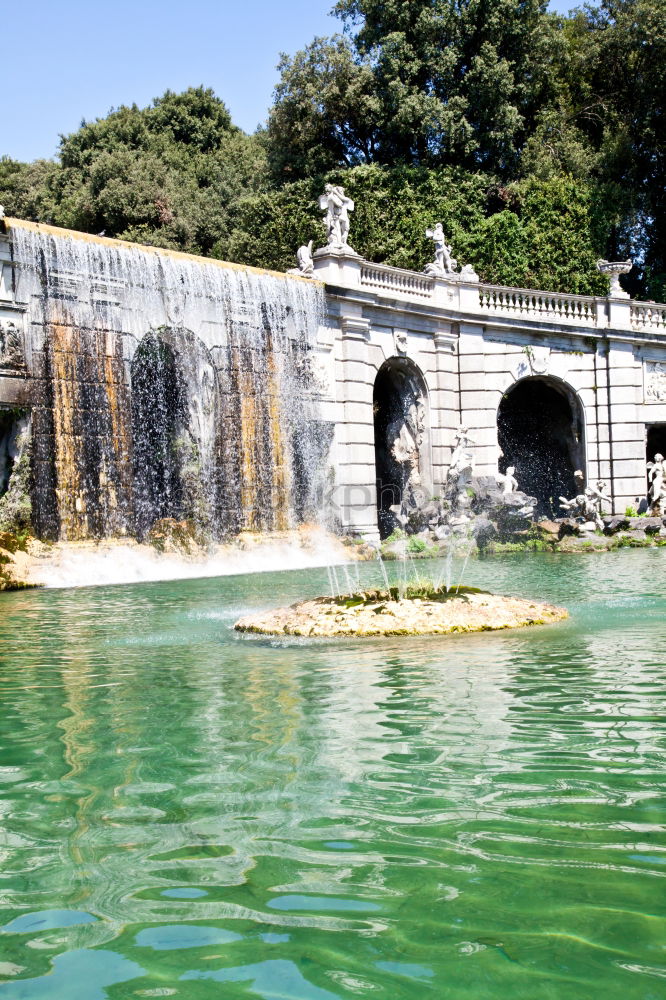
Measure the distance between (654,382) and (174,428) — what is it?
15722mm

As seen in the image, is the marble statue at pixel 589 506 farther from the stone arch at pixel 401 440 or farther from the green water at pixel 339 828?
the green water at pixel 339 828

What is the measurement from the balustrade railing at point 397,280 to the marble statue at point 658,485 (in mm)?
7906

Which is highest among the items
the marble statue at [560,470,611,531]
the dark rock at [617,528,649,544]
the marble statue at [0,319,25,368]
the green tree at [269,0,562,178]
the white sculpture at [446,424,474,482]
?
the green tree at [269,0,562,178]

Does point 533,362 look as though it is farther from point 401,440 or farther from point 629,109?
point 629,109

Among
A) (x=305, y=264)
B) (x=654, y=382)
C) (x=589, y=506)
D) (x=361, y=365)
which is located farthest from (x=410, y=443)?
(x=654, y=382)

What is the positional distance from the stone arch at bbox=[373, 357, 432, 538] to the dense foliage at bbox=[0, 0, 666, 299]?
19.7 feet

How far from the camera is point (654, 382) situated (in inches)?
1177

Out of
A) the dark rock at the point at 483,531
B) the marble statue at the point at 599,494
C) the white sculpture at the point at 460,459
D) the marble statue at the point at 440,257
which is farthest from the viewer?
the marble statue at the point at 440,257

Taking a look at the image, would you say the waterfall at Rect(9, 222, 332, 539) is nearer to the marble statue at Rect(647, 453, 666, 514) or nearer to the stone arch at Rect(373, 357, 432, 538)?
the stone arch at Rect(373, 357, 432, 538)

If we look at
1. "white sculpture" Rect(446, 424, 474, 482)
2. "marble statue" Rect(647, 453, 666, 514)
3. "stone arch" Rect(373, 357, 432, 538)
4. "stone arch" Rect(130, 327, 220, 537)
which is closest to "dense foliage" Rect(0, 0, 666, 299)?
"stone arch" Rect(373, 357, 432, 538)

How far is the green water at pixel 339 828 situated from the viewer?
110 inches

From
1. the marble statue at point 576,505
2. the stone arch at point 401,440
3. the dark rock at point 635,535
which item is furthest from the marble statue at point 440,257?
the dark rock at point 635,535

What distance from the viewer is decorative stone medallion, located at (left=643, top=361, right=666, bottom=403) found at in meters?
29.8

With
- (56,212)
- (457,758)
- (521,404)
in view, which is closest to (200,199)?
(56,212)
